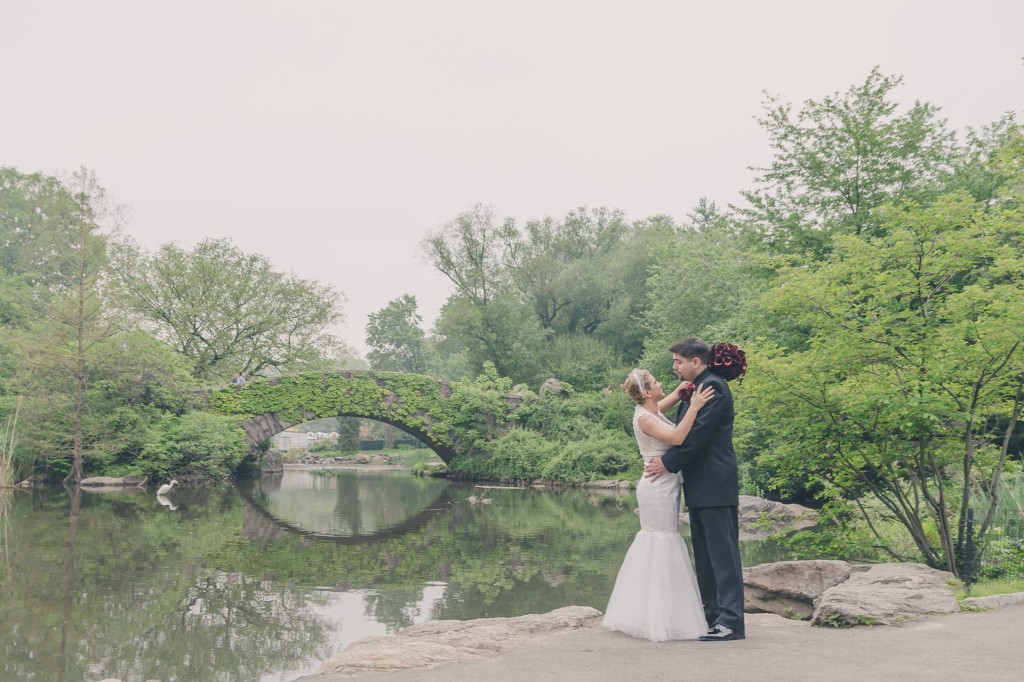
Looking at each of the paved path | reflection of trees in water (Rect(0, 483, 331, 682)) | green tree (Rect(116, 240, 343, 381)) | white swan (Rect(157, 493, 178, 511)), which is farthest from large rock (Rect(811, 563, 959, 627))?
green tree (Rect(116, 240, 343, 381))

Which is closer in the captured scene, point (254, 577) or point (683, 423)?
point (683, 423)

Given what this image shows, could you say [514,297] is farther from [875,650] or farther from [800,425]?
[875,650]

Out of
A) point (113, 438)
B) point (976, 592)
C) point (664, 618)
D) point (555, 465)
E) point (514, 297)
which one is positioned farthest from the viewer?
point (514, 297)

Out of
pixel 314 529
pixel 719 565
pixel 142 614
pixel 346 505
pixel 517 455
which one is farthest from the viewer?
pixel 517 455

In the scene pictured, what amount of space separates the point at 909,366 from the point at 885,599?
251 centimetres

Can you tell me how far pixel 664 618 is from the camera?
4602mm

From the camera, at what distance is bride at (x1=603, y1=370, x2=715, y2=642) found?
464 cm

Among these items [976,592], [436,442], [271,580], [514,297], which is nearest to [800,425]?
[976,592]

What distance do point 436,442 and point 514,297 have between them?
962cm

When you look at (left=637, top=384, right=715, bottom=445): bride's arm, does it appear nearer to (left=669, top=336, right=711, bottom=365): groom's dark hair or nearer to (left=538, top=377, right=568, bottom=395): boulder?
(left=669, top=336, right=711, bottom=365): groom's dark hair

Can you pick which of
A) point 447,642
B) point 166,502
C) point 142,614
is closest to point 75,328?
point 166,502

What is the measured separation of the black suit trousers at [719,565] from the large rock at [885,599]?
74cm

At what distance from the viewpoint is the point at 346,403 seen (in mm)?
28844

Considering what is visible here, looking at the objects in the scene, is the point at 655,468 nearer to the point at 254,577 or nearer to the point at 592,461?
the point at 254,577
